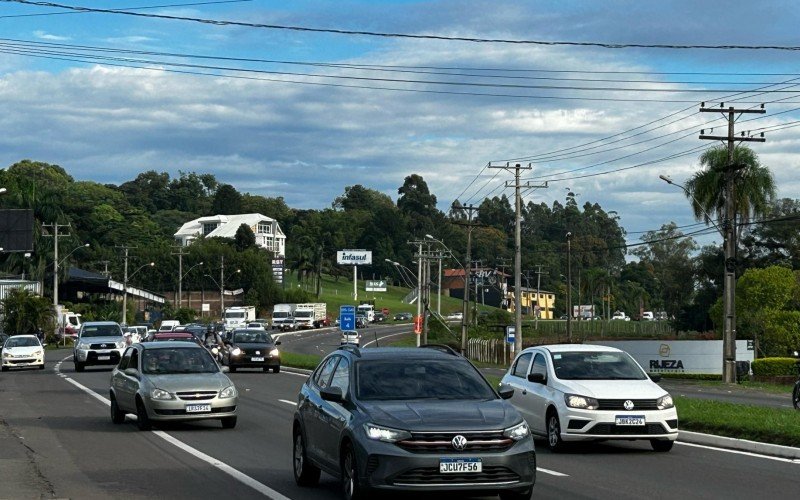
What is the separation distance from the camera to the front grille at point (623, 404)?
55.6 ft

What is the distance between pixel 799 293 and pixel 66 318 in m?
57.9

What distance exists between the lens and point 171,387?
20453 mm

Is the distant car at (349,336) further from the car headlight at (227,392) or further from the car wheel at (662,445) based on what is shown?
the car wheel at (662,445)

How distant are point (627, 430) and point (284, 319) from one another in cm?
11443

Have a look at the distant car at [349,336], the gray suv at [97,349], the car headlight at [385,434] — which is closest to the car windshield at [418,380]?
the car headlight at [385,434]

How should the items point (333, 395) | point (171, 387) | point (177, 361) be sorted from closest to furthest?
1. point (333, 395)
2. point (171, 387)
3. point (177, 361)

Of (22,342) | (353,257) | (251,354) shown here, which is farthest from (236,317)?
(251,354)

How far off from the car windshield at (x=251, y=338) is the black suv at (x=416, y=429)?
32.3 metres

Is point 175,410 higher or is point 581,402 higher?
point 581,402

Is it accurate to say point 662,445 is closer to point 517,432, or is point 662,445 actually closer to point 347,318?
point 517,432

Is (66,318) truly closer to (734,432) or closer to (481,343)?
(481,343)

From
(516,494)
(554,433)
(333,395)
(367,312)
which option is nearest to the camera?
(516,494)

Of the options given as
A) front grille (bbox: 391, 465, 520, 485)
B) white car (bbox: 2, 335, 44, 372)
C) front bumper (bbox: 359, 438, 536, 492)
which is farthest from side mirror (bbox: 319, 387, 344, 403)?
white car (bbox: 2, 335, 44, 372)

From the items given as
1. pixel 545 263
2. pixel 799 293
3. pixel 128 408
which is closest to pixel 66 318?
pixel 799 293
